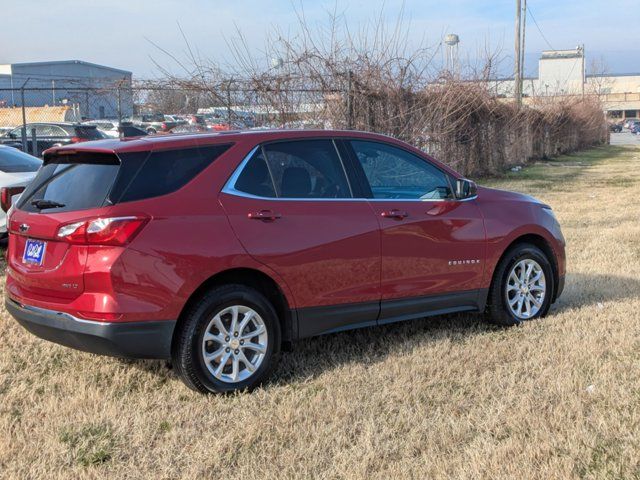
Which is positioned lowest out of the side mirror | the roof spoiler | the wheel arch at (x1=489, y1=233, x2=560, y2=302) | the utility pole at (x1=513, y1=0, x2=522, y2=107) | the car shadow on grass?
the car shadow on grass

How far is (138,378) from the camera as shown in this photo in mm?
5055

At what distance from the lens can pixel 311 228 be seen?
4988mm

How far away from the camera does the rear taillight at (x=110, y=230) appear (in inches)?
169

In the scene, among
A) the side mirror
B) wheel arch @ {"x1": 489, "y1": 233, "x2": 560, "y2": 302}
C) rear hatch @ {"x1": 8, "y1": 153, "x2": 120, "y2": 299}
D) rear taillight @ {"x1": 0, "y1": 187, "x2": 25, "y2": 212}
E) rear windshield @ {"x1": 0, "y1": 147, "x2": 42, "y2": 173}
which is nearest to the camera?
rear hatch @ {"x1": 8, "y1": 153, "x2": 120, "y2": 299}

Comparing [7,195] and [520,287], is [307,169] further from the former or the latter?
[7,195]

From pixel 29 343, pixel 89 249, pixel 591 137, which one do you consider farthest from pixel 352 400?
pixel 591 137

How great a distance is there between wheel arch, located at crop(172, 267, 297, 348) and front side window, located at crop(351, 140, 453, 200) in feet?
3.61

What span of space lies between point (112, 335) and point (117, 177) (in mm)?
937

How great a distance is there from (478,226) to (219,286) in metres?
2.33

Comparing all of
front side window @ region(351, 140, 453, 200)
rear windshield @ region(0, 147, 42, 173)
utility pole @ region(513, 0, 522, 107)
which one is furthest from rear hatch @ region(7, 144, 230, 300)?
utility pole @ region(513, 0, 522, 107)

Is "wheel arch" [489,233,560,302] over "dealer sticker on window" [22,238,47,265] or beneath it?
beneath

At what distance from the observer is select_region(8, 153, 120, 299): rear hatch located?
4.43 meters

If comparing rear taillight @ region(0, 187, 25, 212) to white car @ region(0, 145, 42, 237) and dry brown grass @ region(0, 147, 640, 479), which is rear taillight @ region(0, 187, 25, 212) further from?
dry brown grass @ region(0, 147, 640, 479)

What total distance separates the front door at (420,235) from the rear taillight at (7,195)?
5.03 metres
